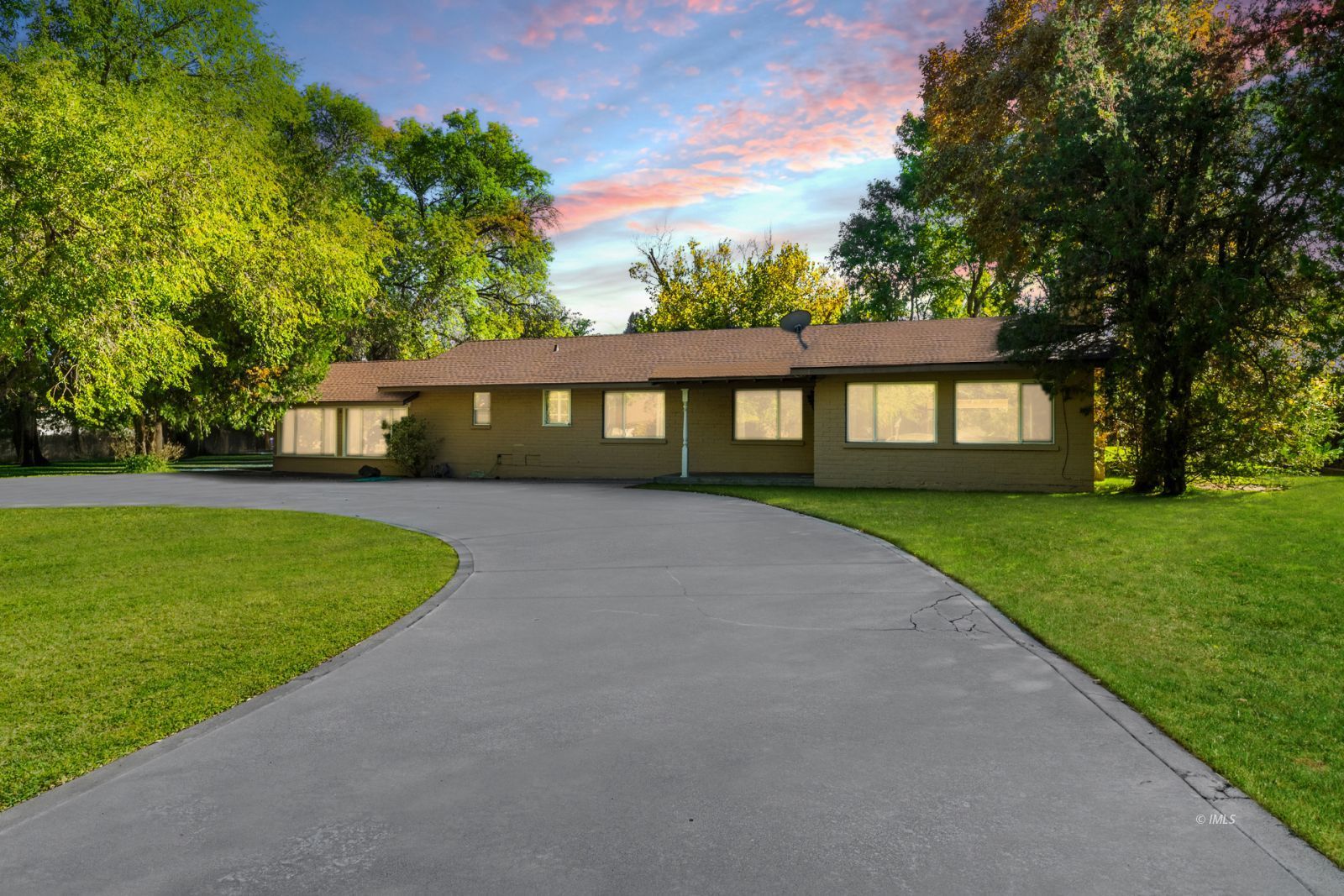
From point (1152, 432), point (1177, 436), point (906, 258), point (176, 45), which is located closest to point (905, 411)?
point (1152, 432)

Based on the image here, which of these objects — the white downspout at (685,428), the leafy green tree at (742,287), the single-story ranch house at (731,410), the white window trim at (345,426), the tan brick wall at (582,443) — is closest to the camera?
the single-story ranch house at (731,410)

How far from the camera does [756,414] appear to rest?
22906 mm

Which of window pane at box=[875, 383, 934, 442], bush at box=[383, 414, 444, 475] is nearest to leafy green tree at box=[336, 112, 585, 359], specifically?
bush at box=[383, 414, 444, 475]

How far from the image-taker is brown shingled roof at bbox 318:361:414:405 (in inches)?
1070

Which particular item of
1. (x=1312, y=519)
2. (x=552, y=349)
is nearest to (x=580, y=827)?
(x=1312, y=519)

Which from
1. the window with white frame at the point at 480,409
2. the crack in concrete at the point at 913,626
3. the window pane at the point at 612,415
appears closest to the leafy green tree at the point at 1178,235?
the window pane at the point at 612,415

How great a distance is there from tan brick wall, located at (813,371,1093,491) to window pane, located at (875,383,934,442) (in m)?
0.22

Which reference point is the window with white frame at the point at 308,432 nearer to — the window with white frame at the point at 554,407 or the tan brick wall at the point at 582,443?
the tan brick wall at the point at 582,443

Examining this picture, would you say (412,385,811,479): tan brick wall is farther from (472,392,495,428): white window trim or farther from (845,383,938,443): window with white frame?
(845,383,938,443): window with white frame

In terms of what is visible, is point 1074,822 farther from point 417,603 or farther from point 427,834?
point 417,603

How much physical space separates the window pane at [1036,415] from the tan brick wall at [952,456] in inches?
8.0

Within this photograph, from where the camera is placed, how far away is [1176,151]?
17.0 meters

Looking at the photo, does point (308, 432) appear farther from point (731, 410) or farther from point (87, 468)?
point (731, 410)

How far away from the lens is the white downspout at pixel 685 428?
22.2 meters
